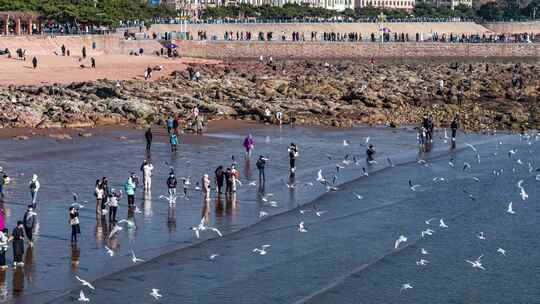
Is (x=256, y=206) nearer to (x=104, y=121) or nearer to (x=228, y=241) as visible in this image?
(x=228, y=241)

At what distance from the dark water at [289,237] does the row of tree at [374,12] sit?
10167cm

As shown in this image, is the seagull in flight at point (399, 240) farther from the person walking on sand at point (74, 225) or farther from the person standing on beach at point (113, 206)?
the person walking on sand at point (74, 225)

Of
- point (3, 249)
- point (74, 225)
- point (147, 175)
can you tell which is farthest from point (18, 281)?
point (147, 175)

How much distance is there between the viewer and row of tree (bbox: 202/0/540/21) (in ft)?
479

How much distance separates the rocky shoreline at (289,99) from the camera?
52.5m

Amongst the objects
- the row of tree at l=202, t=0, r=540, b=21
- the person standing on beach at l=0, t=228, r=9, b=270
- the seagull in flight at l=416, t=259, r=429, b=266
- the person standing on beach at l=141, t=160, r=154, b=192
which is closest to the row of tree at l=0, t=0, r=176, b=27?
the row of tree at l=202, t=0, r=540, b=21

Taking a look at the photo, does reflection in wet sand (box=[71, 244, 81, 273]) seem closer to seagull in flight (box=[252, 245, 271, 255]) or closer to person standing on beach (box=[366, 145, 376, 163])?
seagull in flight (box=[252, 245, 271, 255])

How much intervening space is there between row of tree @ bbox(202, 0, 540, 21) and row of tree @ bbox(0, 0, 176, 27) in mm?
34997

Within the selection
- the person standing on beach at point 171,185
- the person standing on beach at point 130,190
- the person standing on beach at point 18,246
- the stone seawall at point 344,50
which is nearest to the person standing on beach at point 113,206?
the person standing on beach at point 130,190

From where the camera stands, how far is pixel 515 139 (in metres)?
51.3

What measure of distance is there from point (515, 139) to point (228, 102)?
51.3ft

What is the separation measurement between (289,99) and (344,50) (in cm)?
4946

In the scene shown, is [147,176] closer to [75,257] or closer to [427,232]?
[75,257]

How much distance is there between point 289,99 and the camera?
6225cm
